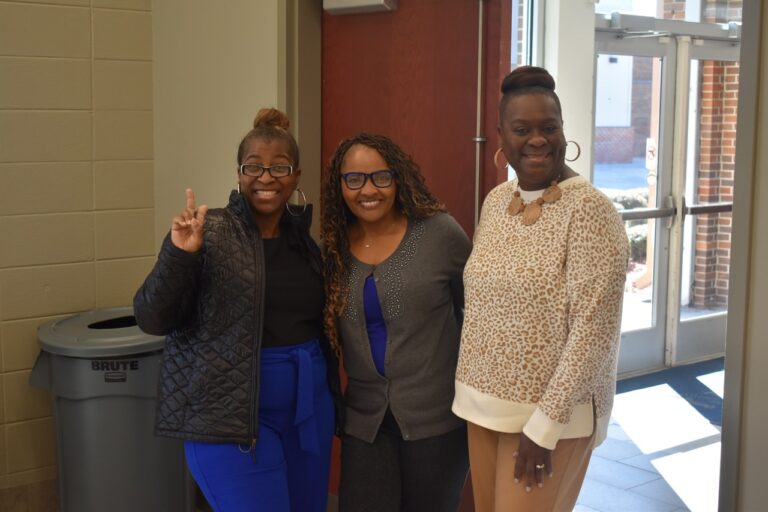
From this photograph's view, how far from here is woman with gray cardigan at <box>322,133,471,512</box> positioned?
2115 millimetres

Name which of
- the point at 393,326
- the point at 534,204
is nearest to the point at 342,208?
the point at 393,326

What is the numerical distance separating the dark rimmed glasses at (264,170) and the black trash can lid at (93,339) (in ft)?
3.64

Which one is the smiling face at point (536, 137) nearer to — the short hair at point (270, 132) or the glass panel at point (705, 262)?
the short hair at point (270, 132)

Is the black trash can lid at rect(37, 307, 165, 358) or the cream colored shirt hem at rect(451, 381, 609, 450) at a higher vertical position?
the cream colored shirt hem at rect(451, 381, 609, 450)

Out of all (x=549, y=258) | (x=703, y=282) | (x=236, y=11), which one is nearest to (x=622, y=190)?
(x=703, y=282)

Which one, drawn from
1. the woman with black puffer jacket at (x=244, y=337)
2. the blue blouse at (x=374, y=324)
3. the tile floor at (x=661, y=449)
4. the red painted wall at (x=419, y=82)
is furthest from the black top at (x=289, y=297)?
the tile floor at (x=661, y=449)

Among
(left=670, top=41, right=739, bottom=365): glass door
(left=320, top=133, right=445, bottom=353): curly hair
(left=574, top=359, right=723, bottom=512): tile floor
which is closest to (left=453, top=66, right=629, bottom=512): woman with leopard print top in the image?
(left=320, top=133, right=445, bottom=353): curly hair

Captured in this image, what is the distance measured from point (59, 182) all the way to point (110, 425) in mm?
1034

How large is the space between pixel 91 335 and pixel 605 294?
203cm

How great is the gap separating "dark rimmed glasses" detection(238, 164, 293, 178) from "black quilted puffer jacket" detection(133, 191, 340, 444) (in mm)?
72

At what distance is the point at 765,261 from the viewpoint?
6.33 ft

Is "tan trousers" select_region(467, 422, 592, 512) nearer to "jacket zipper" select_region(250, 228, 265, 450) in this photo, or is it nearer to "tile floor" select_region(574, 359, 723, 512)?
"jacket zipper" select_region(250, 228, 265, 450)

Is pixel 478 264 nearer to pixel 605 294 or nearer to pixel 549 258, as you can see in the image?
pixel 549 258

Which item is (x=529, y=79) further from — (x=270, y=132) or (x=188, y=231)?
(x=188, y=231)
